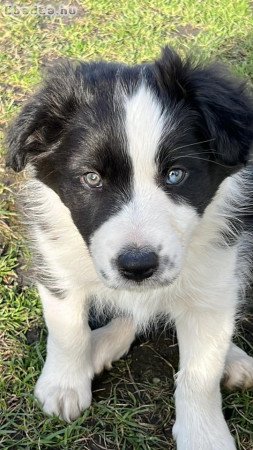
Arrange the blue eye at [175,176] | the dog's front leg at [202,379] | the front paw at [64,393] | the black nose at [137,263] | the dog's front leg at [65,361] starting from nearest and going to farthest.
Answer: the black nose at [137,263] < the blue eye at [175,176] < the dog's front leg at [202,379] < the dog's front leg at [65,361] < the front paw at [64,393]

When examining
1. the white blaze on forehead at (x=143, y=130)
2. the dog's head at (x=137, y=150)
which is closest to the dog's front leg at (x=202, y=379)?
the dog's head at (x=137, y=150)

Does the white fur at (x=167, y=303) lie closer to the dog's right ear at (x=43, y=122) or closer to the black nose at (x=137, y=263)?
the black nose at (x=137, y=263)

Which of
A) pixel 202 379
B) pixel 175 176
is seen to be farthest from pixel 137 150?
pixel 202 379

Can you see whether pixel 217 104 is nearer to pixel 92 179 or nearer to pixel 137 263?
pixel 92 179

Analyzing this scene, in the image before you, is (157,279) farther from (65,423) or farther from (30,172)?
(65,423)

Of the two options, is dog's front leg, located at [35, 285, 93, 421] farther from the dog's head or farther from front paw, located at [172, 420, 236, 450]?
the dog's head

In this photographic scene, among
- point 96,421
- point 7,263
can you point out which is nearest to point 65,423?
point 96,421

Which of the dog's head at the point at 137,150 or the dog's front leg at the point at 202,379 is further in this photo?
the dog's front leg at the point at 202,379
